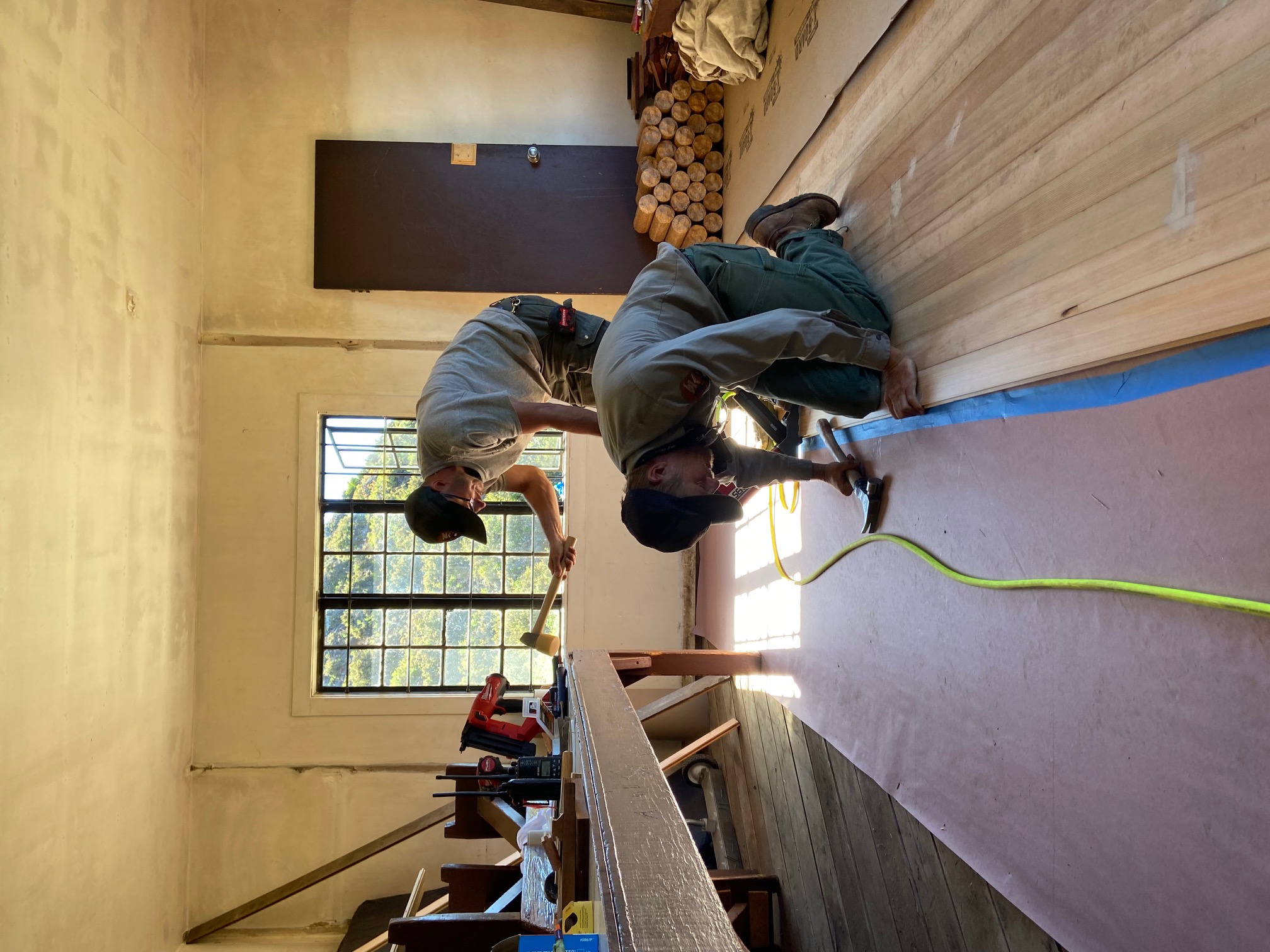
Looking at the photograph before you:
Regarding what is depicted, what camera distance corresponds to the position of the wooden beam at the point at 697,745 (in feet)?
10.9

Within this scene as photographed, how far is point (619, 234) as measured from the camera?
432 cm

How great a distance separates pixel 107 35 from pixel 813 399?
3494mm

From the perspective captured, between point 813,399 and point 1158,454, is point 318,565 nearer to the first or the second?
point 813,399

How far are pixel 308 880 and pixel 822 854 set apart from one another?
2.98 m

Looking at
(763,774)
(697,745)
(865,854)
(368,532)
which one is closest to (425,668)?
(368,532)

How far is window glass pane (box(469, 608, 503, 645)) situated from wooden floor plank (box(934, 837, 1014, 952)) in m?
3.20

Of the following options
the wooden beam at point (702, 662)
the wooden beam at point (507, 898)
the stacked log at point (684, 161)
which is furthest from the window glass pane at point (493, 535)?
the wooden beam at point (507, 898)

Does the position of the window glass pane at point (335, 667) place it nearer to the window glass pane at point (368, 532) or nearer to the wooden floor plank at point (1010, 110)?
the window glass pane at point (368, 532)

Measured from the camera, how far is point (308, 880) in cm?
417

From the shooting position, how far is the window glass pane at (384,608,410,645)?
4504 mm

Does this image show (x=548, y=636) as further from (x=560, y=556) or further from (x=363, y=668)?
(x=363, y=668)

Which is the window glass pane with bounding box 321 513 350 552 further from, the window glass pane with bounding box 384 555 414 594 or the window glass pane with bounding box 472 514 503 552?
the window glass pane with bounding box 472 514 503 552

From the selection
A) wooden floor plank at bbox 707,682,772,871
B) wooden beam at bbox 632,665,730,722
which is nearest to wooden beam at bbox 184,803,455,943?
wooden beam at bbox 632,665,730,722

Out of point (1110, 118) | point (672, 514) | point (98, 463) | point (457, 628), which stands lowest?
point (457, 628)
